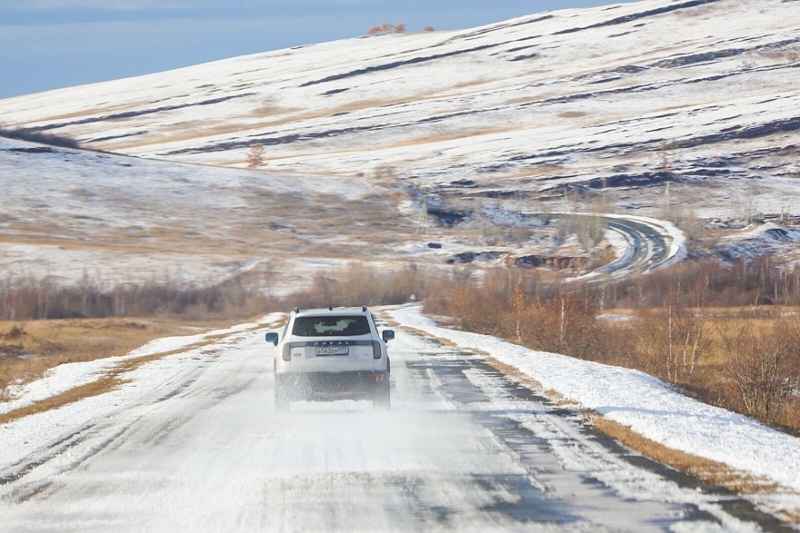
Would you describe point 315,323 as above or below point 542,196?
below

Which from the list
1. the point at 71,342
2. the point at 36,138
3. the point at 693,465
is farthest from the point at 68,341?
the point at 36,138

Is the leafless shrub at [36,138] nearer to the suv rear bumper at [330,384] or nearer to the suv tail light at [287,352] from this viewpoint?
the suv tail light at [287,352]

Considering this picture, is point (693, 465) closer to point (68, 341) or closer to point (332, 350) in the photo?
point (332, 350)

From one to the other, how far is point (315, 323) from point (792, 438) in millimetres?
7811

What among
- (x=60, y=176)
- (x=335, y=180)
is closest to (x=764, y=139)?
(x=335, y=180)

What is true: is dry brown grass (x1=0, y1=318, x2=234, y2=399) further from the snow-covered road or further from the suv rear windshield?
the suv rear windshield

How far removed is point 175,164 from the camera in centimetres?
16250

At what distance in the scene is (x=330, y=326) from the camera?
17.3 m

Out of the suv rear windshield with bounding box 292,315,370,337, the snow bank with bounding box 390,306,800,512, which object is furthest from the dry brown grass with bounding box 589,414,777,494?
the suv rear windshield with bounding box 292,315,370,337

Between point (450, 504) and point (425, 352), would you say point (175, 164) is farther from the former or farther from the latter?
point (450, 504)

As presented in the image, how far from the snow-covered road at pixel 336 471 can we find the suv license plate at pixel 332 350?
1.07m

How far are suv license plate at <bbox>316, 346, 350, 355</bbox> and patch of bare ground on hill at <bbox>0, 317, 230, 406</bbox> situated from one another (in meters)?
5.77

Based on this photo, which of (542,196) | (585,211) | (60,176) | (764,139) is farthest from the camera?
(764,139)

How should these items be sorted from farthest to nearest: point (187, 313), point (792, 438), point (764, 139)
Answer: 1. point (764, 139)
2. point (187, 313)
3. point (792, 438)
